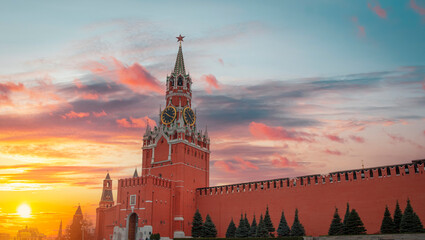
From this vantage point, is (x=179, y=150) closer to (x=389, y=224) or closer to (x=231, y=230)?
(x=231, y=230)

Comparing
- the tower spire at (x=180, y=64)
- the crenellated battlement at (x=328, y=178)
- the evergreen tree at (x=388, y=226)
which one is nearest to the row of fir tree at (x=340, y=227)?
the evergreen tree at (x=388, y=226)

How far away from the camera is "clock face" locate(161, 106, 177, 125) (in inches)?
2431

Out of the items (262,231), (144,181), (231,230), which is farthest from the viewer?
(144,181)

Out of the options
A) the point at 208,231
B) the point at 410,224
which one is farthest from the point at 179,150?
the point at 410,224

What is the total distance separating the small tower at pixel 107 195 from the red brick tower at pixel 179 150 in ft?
93.7

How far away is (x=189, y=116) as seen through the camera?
6366cm

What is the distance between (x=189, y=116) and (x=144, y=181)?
53.9ft

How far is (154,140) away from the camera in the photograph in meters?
61.3

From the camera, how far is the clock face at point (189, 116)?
205 feet

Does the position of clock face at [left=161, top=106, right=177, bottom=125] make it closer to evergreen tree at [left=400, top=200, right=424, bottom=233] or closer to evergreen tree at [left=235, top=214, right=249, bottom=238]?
evergreen tree at [left=235, top=214, right=249, bottom=238]

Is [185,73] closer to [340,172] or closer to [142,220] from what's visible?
[142,220]

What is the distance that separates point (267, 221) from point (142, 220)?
17.1 metres

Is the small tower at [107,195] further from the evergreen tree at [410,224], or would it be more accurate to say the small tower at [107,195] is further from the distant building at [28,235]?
the distant building at [28,235]

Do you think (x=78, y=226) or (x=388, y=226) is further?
(x=78, y=226)
